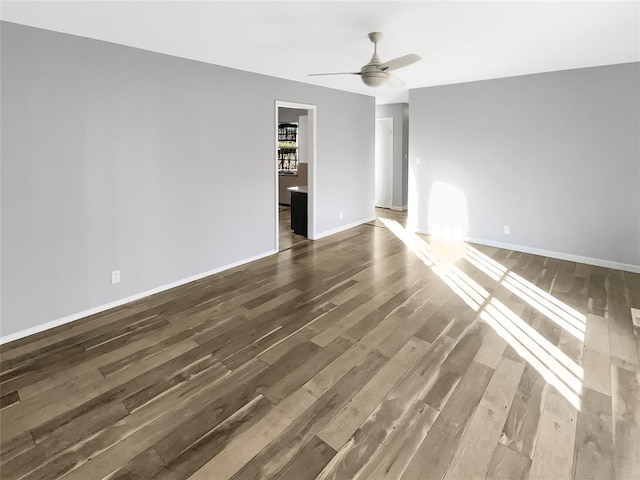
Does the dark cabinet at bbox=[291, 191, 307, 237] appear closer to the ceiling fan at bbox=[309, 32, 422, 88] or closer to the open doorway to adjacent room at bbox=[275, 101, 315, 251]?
the open doorway to adjacent room at bbox=[275, 101, 315, 251]

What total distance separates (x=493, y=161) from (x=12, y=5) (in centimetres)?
565

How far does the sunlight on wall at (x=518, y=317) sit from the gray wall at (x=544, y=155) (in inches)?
37.4

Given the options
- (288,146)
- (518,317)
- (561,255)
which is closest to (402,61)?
(518,317)

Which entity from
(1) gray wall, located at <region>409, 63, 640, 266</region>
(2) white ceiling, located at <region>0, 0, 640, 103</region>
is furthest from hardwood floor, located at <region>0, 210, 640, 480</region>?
(2) white ceiling, located at <region>0, 0, 640, 103</region>

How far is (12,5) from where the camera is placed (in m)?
2.53

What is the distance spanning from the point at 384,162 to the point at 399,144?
1.89 ft

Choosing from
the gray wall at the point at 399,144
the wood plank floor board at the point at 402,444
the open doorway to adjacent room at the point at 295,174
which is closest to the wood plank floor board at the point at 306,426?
the wood plank floor board at the point at 402,444

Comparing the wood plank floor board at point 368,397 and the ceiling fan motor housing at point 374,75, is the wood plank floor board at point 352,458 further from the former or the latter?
the ceiling fan motor housing at point 374,75

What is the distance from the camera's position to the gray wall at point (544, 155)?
14.7ft

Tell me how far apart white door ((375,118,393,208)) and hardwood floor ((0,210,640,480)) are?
518 centimetres

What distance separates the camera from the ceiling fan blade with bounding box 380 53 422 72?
9.97ft

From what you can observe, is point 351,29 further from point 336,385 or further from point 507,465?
point 507,465

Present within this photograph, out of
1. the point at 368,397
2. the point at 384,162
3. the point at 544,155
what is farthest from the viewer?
the point at 384,162

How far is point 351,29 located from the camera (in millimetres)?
3141
